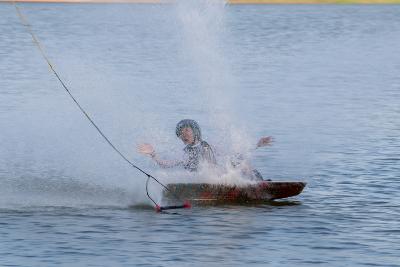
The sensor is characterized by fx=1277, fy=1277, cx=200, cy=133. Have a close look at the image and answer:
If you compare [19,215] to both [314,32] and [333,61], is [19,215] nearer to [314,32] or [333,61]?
[333,61]

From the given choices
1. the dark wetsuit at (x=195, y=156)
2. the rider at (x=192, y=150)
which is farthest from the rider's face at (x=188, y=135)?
the dark wetsuit at (x=195, y=156)

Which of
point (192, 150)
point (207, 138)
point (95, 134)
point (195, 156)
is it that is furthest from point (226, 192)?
point (95, 134)

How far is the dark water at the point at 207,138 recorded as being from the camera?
2544cm

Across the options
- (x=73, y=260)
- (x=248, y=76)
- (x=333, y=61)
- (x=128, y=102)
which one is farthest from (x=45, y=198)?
(x=333, y=61)

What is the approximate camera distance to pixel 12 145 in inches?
1635

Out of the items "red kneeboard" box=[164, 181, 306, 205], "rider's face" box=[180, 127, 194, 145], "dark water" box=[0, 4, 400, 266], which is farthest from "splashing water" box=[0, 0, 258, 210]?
"rider's face" box=[180, 127, 194, 145]

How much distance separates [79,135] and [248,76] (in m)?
31.9

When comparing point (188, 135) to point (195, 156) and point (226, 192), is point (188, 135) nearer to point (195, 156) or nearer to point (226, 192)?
point (195, 156)

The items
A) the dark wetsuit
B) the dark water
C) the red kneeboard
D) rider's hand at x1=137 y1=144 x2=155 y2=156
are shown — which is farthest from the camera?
the dark wetsuit

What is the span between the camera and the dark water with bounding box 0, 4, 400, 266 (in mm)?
25438

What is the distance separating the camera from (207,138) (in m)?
43.5

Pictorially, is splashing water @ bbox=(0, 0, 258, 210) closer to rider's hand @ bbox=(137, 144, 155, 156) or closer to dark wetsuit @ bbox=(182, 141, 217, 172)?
dark wetsuit @ bbox=(182, 141, 217, 172)

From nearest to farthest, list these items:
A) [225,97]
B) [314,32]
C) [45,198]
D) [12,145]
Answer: [45,198] → [12,145] → [225,97] → [314,32]

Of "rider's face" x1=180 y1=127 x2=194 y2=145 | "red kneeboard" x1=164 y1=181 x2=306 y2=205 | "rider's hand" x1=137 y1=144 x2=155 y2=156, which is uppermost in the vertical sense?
"rider's face" x1=180 y1=127 x2=194 y2=145
